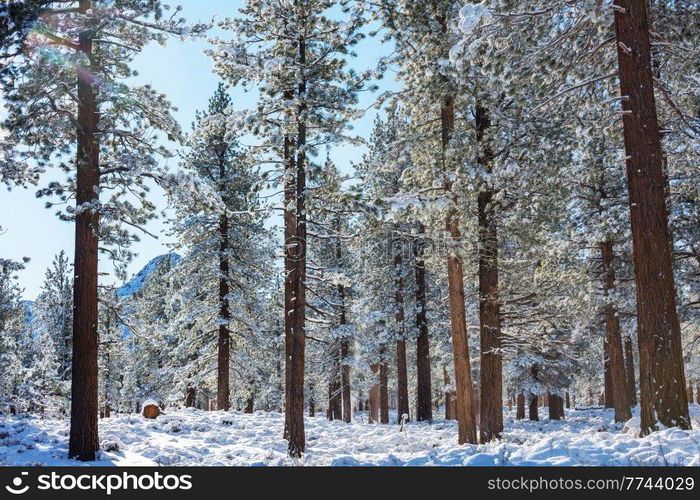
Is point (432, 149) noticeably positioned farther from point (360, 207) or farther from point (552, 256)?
point (552, 256)

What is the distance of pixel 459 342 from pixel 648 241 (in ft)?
18.8

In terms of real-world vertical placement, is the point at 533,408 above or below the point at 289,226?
below

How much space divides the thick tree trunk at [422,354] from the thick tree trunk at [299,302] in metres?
11.3

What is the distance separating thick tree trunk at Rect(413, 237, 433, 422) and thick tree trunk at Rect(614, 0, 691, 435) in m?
15.3

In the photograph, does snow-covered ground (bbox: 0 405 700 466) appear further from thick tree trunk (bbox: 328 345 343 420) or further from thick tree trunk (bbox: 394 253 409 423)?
thick tree trunk (bbox: 328 345 343 420)

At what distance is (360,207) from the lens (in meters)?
12.5

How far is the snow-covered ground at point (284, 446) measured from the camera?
23.7ft

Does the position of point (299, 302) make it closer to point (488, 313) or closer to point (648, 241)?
point (488, 313)

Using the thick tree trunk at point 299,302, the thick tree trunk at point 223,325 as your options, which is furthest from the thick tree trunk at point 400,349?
the thick tree trunk at point 299,302

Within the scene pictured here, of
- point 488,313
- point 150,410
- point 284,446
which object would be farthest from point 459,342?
point 150,410

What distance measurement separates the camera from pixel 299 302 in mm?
12828

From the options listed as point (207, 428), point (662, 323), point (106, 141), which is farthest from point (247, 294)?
point (662, 323)

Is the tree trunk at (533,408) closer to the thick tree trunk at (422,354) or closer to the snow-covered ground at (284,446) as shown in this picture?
the thick tree trunk at (422,354)
